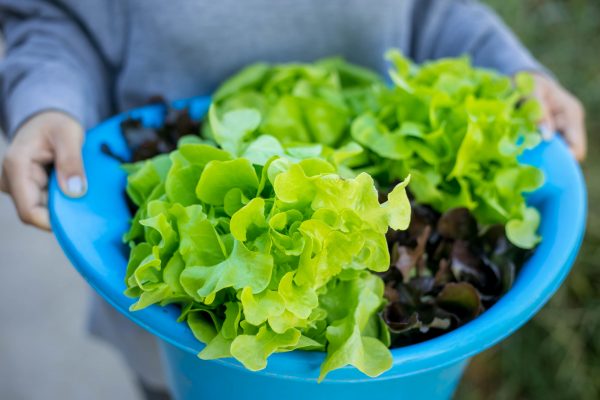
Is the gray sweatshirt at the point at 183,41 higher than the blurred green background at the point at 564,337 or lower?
higher

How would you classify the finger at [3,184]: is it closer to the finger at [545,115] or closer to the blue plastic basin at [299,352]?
the blue plastic basin at [299,352]

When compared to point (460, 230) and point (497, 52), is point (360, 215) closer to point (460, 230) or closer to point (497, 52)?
point (460, 230)

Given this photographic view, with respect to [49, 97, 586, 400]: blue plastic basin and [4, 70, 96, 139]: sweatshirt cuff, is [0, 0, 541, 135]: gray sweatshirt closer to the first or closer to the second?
[4, 70, 96, 139]: sweatshirt cuff

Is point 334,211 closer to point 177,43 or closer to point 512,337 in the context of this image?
point 177,43

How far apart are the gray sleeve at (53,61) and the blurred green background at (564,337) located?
862 mm

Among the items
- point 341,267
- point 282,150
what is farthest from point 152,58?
point 341,267

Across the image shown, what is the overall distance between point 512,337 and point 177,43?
0.84m

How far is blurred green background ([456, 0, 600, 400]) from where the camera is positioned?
41.3 inches

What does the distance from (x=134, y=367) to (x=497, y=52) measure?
619 millimetres

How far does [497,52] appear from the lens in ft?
2.29

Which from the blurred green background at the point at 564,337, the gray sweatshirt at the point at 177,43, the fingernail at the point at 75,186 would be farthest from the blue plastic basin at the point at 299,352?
the blurred green background at the point at 564,337

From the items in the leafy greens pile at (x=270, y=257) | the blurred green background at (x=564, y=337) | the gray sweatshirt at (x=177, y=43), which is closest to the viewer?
the leafy greens pile at (x=270, y=257)

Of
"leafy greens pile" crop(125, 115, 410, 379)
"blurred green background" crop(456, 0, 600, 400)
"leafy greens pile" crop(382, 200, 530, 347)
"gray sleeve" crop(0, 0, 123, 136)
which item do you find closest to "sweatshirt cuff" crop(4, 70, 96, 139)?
"gray sleeve" crop(0, 0, 123, 136)

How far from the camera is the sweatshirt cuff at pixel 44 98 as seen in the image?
1.82ft
